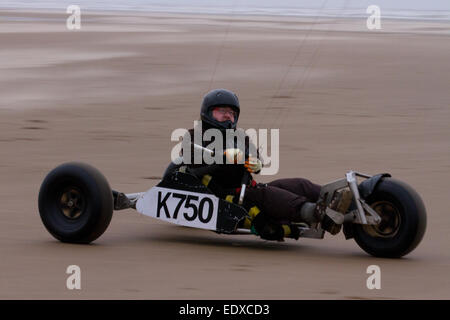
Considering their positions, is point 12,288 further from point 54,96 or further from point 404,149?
point 54,96

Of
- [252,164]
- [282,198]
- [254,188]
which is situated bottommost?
[282,198]

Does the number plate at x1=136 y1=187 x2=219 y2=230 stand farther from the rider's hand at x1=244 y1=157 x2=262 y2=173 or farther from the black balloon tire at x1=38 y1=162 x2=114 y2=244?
the black balloon tire at x1=38 y1=162 x2=114 y2=244

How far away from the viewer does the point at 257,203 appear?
364 inches

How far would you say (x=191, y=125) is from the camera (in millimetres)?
17391

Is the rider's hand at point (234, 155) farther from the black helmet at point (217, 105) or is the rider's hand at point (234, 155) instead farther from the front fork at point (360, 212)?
the front fork at point (360, 212)

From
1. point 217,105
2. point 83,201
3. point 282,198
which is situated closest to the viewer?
point 282,198

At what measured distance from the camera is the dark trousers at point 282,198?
908 cm

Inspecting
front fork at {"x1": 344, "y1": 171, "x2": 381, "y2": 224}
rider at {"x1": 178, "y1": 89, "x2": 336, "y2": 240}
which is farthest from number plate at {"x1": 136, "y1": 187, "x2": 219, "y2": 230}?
front fork at {"x1": 344, "y1": 171, "x2": 381, "y2": 224}

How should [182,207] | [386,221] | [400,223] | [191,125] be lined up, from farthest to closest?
[191,125] → [182,207] → [386,221] → [400,223]

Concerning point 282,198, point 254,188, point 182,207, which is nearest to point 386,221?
point 282,198

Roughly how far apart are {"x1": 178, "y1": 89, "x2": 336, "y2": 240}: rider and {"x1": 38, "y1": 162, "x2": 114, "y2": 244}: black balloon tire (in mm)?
912

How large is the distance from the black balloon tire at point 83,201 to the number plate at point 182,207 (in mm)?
509

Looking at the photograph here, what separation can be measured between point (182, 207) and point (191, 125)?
805 cm

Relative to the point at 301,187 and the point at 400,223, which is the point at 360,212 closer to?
the point at 400,223
